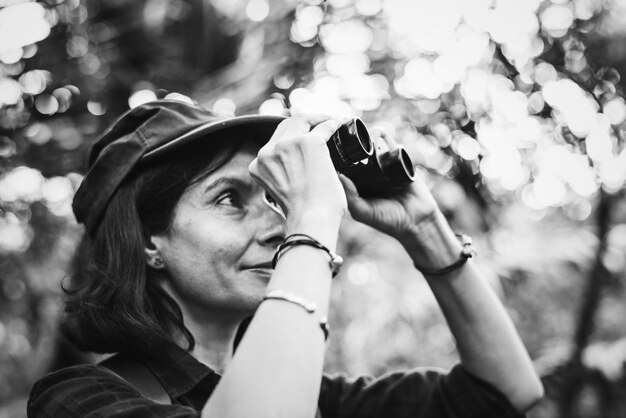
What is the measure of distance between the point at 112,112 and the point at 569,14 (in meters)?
2.41

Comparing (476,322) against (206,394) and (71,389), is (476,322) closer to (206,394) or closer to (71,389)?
(206,394)

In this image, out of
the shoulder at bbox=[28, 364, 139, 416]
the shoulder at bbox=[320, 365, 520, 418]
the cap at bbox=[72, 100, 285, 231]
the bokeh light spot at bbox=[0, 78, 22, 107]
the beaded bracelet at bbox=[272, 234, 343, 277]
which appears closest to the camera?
the beaded bracelet at bbox=[272, 234, 343, 277]

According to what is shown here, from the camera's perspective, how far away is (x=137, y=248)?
4.78ft

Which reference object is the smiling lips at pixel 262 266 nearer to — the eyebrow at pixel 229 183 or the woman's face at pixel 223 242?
the woman's face at pixel 223 242

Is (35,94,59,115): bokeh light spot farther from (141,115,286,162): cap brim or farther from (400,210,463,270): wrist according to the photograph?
(400,210,463,270): wrist

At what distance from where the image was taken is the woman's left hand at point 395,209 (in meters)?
1.61

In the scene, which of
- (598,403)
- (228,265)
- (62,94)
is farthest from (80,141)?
(598,403)

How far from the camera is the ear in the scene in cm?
149

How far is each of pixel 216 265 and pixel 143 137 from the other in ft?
1.16

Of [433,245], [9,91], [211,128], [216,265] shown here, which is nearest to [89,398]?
[216,265]

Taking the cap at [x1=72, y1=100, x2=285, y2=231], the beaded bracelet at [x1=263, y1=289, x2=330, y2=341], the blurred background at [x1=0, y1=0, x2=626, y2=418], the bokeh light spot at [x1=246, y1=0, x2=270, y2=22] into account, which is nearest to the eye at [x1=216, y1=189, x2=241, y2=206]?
the cap at [x1=72, y1=100, x2=285, y2=231]

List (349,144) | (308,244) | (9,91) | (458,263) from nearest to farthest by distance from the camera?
(308,244) < (349,144) < (458,263) < (9,91)

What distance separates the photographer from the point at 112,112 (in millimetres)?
3314

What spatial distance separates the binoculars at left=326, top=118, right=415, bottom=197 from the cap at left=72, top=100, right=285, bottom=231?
0.18 m
